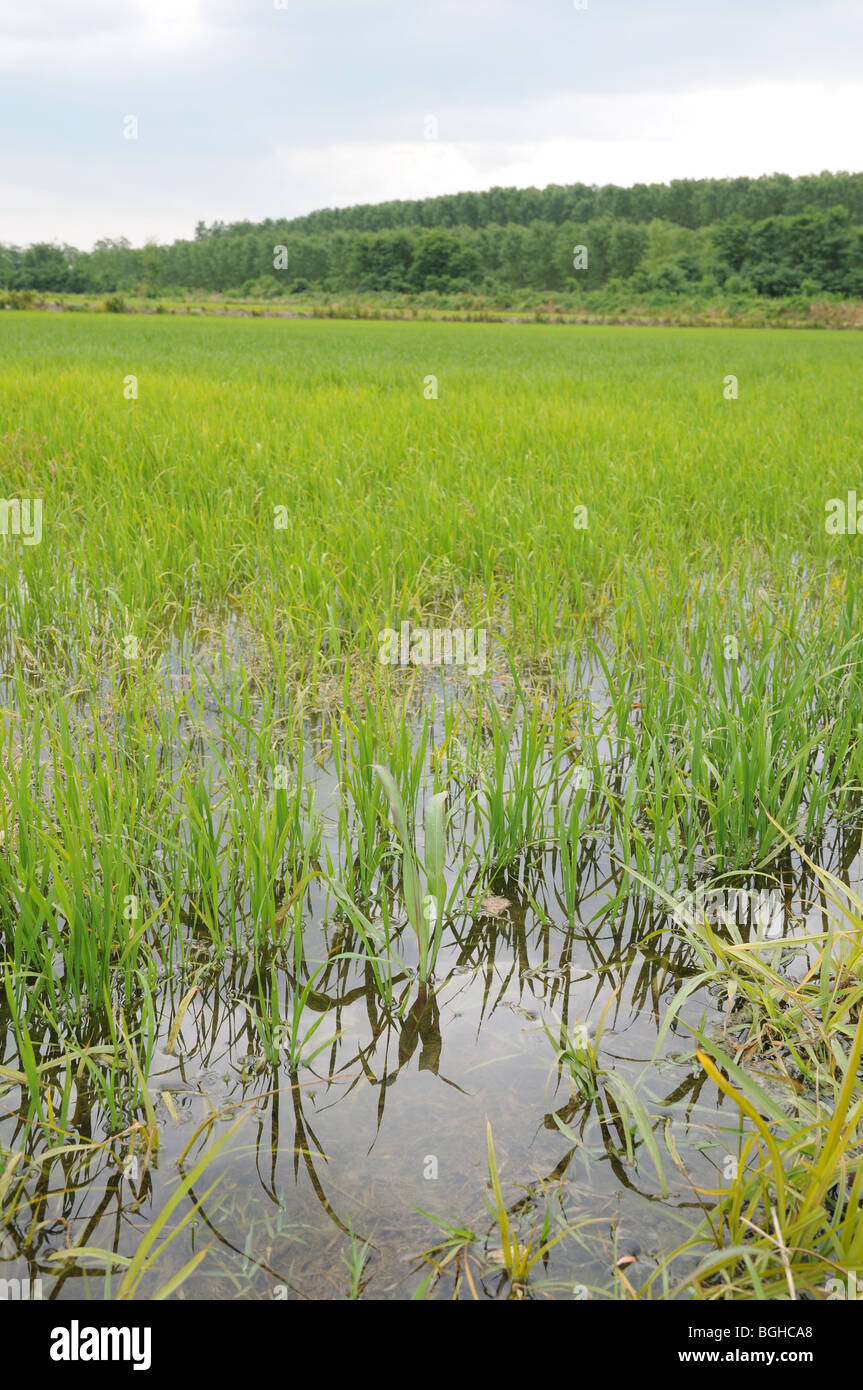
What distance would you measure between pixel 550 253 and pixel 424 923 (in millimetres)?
66018

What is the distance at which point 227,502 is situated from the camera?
4488mm

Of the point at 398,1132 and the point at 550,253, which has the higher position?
the point at 550,253

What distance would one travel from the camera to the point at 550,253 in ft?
193

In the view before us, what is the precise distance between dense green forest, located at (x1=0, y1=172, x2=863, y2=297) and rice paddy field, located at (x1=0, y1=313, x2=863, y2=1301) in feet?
166

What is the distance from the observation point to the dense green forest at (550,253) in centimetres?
4991

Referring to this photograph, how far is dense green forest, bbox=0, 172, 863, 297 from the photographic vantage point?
4991 centimetres

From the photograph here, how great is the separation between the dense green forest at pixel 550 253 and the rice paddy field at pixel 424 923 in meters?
50.5

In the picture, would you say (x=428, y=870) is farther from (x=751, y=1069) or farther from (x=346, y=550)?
(x=346, y=550)

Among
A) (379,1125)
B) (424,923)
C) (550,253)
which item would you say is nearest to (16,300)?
(550,253)

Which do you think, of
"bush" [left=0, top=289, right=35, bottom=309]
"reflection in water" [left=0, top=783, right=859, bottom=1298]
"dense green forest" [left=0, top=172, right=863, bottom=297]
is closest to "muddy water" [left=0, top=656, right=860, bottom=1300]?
"reflection in water" [left=0, top=783, right=859, bottom=1298]

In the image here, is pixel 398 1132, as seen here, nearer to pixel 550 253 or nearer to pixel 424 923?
pixel 424 923

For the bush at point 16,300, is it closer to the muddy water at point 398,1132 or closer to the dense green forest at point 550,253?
the dense green forest at point 550,253

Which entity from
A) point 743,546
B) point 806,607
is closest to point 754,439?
point 743,546
